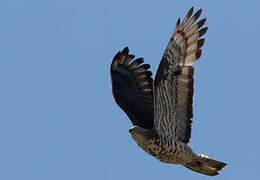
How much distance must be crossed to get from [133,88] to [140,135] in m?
2.20

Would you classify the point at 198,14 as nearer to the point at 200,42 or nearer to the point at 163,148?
the point at 200,42

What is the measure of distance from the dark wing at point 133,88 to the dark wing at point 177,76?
42.9 inches

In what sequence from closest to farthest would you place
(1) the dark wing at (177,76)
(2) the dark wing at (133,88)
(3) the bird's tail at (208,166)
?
1. (1) the dark wing at (177,76)
2. (3) the bird's tail at (208,166)
3. (2) the dark wing at (133,88)

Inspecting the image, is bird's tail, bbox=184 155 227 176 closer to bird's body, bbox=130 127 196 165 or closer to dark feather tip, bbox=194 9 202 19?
bird's body, bbox=130 127 196 165

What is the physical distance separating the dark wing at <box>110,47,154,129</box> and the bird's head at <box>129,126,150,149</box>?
1055mm

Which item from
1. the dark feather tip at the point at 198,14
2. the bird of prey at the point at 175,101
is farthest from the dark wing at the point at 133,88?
the dark feather tip at the point at 198,14

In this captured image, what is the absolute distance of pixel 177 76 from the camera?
420 inches

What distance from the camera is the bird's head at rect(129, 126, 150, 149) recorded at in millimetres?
10727

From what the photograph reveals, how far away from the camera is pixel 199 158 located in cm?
1111

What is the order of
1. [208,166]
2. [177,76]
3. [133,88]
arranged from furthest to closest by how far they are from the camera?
[133,88], [208,166], [177,76]

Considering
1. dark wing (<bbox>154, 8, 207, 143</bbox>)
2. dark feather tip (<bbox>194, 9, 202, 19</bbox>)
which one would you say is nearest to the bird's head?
dark wing (<bbox>154, 8, 207, 143</bbox>)

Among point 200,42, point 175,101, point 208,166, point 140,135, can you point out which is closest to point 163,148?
point 140,135

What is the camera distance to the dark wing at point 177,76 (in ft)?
34.9

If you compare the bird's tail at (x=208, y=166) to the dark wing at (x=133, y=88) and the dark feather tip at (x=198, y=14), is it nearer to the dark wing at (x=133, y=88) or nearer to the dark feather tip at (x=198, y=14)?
the dark wing at (x=133, y=88)
